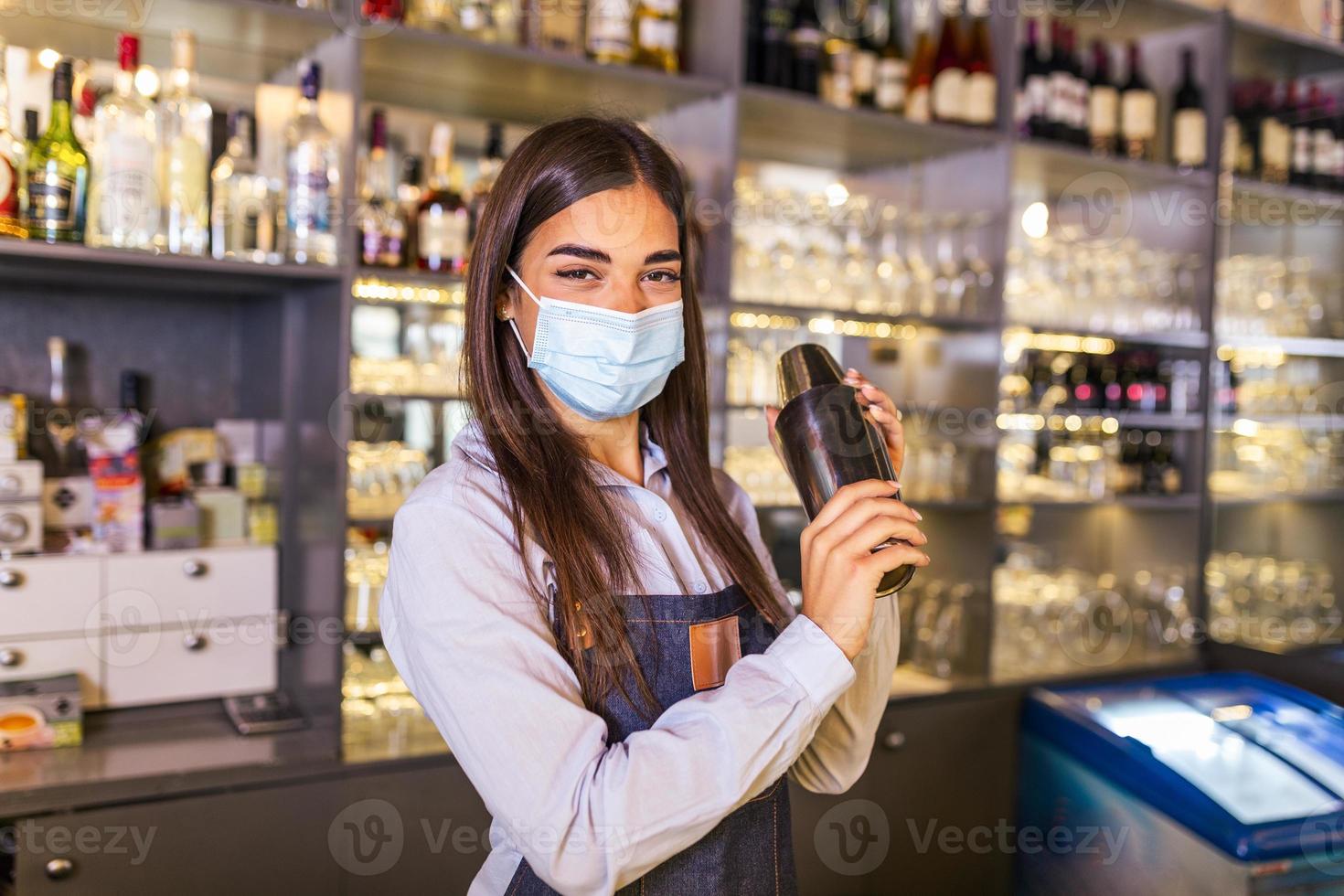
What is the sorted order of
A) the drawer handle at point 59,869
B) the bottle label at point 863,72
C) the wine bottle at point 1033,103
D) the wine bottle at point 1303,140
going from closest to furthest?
the drawer handle at point 59,869, the bottle label at point 863,72, the wine bottle at point 1033,103, the wine bottle at point 1303,140

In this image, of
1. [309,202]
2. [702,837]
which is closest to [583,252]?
[702,837]

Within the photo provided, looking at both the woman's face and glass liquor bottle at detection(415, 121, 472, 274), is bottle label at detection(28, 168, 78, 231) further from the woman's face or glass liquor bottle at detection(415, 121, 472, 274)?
the woman's face

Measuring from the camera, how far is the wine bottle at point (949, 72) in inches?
103

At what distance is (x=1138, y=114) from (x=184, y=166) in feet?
7.92

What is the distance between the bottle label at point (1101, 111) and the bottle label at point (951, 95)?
497 mm

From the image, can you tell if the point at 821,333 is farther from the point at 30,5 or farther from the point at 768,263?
the point at 30,5

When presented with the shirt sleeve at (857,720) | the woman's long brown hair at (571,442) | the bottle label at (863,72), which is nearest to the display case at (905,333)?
the bottle label at (863,72)

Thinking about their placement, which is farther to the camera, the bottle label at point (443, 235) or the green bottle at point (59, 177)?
the bottle label at point (443, 235)

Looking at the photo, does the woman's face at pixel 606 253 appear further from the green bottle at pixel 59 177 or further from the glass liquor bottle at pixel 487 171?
the glass liquor bottle at pixel 487 171

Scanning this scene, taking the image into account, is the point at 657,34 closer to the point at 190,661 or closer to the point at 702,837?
the point at 190,661

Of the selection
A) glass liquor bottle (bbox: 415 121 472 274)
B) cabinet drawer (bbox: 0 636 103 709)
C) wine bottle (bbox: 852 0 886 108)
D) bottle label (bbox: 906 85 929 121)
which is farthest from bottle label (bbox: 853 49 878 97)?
cabinet drawer (bbox: 0 636 103 709)

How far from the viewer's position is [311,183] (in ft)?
6.24

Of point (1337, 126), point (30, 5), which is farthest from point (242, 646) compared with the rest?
point (1337, 126)

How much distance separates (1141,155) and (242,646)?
104 inches
